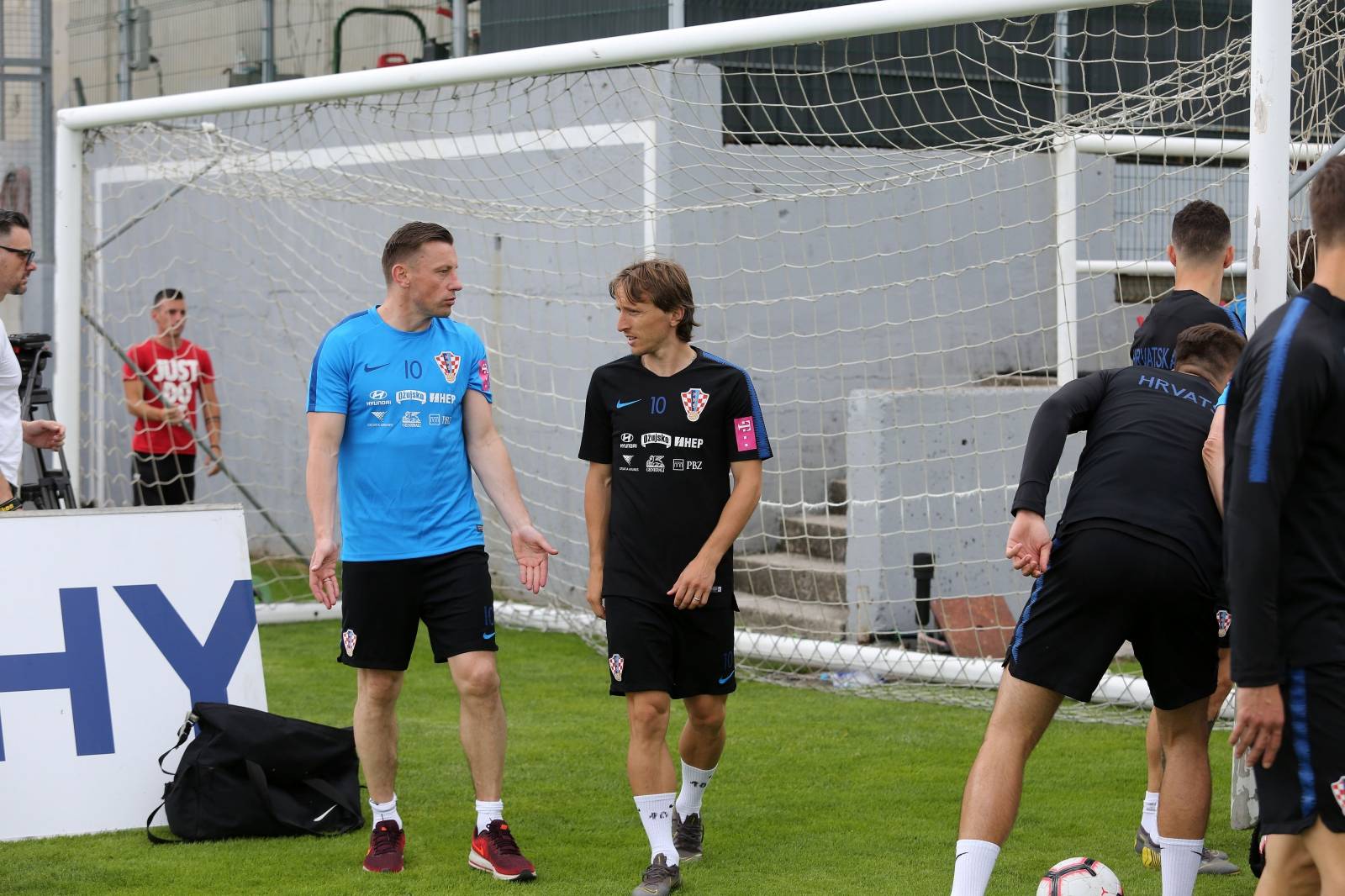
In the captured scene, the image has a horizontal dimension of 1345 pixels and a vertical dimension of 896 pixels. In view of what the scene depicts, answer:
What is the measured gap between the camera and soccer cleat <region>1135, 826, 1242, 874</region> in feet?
15.1

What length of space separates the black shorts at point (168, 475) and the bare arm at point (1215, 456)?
745 cm

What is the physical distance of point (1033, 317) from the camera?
9.87 m

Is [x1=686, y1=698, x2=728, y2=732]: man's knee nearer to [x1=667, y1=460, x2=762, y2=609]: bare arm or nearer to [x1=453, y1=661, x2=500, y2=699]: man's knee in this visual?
[x1=667, y1=460, x2=762, y2=609]: bare arm

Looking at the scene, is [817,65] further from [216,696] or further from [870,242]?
[216,696]

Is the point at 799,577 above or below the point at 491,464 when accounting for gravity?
below

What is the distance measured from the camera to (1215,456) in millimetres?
3660

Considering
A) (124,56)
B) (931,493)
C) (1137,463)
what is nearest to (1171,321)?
(1137,463)

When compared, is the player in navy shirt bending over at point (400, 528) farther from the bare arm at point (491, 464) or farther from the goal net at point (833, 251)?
the goal net at point (833, 251)

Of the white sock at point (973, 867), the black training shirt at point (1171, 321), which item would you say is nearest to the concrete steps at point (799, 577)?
the black training shirt at point (1171, 321)

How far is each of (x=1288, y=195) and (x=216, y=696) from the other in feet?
12.7

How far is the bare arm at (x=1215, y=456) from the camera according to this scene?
11.7 feet

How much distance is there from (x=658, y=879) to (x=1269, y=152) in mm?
2809

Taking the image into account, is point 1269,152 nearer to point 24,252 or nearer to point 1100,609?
point 1100,609

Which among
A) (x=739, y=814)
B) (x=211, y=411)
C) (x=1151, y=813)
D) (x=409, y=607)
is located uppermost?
(x=211, y=411)
